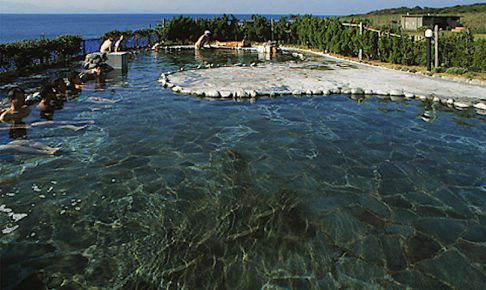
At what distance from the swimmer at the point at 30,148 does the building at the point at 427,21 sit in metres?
53.3

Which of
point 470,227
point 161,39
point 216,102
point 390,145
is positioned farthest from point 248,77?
point 161,39

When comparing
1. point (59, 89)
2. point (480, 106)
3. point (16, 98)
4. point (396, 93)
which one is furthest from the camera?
point (396, 93)

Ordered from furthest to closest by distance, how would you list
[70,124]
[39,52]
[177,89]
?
[39,52]
[177,89]
[70,124]

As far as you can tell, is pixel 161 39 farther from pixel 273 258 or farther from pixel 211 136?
pixel 273 258

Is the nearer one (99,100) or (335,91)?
(99,100)

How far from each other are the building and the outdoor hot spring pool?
48.3m

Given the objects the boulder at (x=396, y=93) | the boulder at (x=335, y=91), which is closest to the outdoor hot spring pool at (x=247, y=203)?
the boulder at (x=396, y=93)

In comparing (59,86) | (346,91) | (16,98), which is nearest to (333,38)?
(346,91)

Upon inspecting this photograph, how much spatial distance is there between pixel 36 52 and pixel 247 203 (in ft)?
54.4

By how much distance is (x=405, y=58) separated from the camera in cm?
1967

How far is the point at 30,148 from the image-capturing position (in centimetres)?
820

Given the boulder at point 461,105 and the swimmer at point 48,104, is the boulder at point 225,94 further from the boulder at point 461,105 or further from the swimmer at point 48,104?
the boulder at point 461,105

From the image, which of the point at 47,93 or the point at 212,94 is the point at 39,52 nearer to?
the point at 47,93

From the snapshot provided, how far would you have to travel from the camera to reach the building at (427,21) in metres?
51.8
